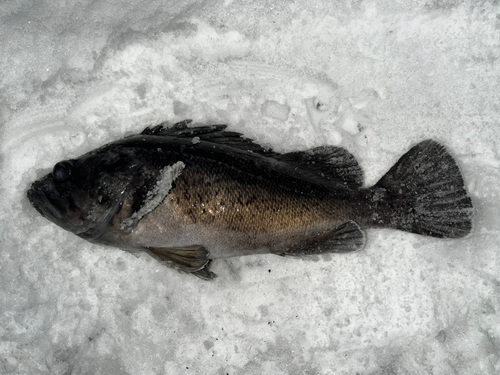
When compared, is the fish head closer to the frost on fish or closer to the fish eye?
the fish eye

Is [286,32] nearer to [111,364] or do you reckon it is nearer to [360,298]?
[360,298]

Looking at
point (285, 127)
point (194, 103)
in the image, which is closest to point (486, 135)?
point (285, 127)

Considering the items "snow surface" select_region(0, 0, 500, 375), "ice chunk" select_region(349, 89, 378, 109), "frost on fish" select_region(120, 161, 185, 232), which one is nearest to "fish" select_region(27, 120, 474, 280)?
"frost on fish" select_region(120, 161, 185, 232)

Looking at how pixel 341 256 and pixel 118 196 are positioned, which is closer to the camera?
pixel 118 196

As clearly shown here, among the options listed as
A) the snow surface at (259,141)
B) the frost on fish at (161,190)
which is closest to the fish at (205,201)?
the frost on fish at (161,190)

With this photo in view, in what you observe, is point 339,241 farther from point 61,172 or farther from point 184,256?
point 61,172

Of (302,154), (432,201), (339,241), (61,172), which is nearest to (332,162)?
(302,154)

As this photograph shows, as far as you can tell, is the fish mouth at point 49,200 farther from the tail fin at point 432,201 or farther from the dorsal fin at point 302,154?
the tail fin at point 432,201
